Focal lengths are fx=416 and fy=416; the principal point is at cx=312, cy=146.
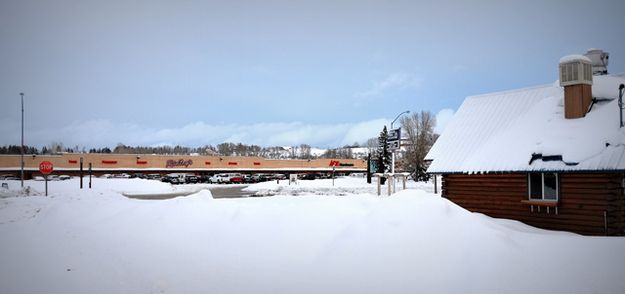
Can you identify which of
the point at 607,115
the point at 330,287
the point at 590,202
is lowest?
the point at 330,287

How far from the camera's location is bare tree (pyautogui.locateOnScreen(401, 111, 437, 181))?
66562mm

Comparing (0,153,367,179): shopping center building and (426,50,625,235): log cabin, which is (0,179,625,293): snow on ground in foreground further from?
(0,153,367,179): shopping center building

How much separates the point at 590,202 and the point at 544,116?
4293mm

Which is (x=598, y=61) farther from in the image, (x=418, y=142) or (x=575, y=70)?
(x=418, y=142)

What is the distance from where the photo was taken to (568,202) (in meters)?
14.9

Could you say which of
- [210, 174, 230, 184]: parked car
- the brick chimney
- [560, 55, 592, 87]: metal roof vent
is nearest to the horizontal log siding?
the brick chimney

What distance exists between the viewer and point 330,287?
8.66m

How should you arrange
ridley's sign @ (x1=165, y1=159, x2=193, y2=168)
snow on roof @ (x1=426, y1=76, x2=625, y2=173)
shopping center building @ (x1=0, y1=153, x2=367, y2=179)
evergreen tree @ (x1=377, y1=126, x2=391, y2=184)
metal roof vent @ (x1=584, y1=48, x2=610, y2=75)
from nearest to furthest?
snow on roof @ (x1=426, y1=76, x2=625, y2=173) → metal roof vent @ (x1=584, y1=48, x2=610, y2=75) → evergreen tree @ (x1=377, y1=126, x2=391, y2=184) → shopping center building @ (x1=0, y1=153, x2=367, y2=179) → ridley's sign @ (x1=165, y1=159, x2=193, y2=168)

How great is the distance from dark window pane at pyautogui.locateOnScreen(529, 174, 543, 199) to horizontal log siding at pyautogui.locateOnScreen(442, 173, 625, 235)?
0.24 metres

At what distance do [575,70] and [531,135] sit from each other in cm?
290

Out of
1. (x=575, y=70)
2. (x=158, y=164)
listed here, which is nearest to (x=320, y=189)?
(x=575, y=70)

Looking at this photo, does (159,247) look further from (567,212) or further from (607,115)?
(607,115)

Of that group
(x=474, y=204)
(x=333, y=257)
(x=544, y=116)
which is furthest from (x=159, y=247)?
(x=544, y=116)

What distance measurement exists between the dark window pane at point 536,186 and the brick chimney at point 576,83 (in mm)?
2859
